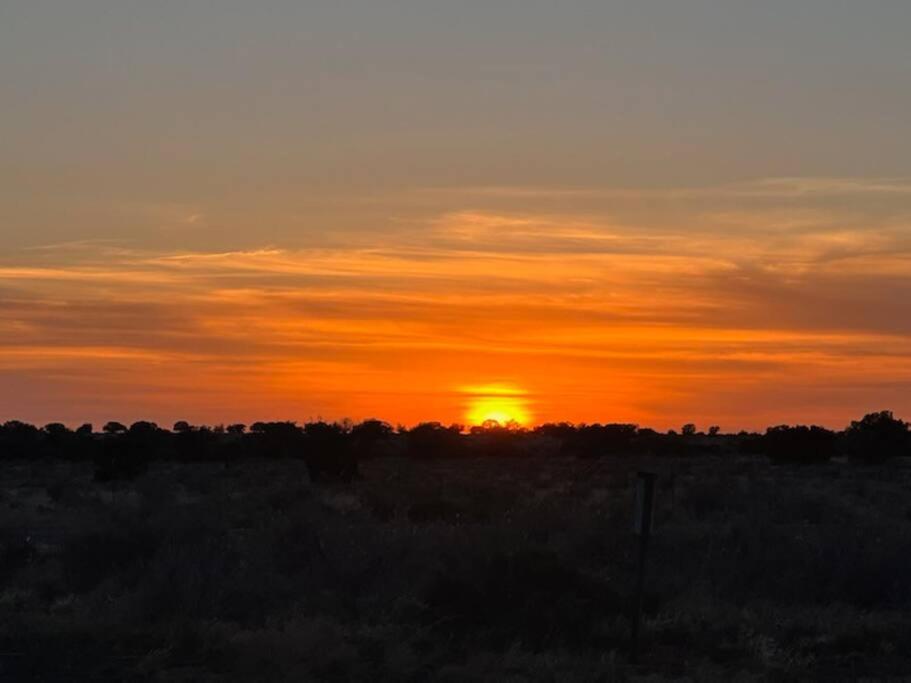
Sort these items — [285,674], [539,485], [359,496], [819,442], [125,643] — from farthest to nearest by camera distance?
1. [819,442]
2. [539,485]
3. [359,496]
4. [125,643]
5. [285,674]

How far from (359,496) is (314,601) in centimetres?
1806

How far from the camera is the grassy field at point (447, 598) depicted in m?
17.9

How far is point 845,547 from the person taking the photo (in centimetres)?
2591

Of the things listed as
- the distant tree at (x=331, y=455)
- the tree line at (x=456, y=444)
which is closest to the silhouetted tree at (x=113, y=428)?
the tree line at (x=456, y=444)

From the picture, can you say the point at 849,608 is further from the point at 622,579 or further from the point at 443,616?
the point at 443,616

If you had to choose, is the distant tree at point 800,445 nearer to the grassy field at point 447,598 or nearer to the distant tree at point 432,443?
the distant tree at point 432,443

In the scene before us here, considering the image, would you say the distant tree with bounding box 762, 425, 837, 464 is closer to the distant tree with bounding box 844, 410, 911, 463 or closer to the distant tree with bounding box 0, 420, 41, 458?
the distant tree with bounding box 844, 410, 911, 463

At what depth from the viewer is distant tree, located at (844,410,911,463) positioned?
8919 centimetres

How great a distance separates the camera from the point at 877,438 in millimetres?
92125

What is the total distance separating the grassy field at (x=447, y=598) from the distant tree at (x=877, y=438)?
2283 inches

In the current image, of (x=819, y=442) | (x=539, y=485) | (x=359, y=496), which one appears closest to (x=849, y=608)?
(x=359, y=496)

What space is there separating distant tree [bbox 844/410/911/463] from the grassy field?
5798 cm

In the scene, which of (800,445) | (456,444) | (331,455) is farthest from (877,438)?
(331,455)

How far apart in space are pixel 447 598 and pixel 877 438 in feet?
247
